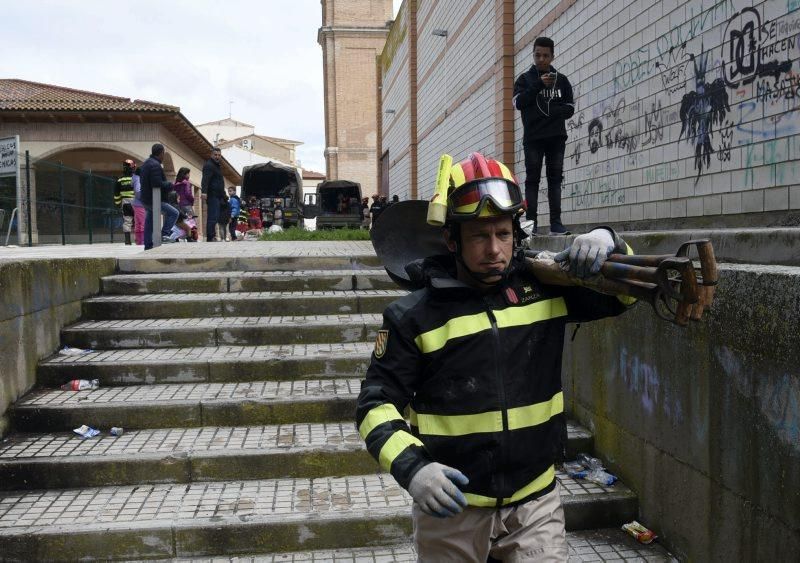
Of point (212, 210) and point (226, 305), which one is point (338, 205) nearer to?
point (212, 210)

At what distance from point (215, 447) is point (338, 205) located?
87.0ft

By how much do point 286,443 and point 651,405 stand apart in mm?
2162

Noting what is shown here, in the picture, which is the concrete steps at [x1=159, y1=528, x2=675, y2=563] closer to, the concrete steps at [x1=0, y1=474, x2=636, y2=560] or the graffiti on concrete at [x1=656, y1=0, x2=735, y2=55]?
the concrete steps at [x1=0, y1=474, x2=636, y2=560]

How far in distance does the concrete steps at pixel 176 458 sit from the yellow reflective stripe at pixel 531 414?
2.21 metres

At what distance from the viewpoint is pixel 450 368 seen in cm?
195

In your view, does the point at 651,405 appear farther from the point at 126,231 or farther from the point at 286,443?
the point at 126,231

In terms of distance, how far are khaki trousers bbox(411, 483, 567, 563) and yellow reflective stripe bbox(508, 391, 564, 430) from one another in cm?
24

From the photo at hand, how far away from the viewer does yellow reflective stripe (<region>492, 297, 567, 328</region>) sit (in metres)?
1.99

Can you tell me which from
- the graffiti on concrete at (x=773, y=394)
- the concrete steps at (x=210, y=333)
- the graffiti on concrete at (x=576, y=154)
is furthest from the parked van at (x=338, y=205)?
the graffiti on concrete at (x=773, y=394)

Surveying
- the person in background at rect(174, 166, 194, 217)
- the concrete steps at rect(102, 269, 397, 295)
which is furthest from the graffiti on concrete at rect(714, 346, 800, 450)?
the person in background at rect(174, 166, 194, 217)

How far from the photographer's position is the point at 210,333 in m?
5.54

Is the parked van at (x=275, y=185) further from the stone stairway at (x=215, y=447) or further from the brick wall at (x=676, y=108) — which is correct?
the stone stairway at (x=215, y=447)

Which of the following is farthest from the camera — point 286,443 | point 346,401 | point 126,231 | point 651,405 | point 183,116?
point 183,116

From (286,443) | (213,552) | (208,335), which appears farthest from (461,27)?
(213,552)
